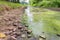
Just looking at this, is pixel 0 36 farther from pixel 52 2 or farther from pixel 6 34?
pixel 52 2

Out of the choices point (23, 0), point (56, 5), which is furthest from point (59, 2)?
point (23, 0)

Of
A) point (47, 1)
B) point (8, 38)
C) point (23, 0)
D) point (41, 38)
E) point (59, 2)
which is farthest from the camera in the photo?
point (23, 0)

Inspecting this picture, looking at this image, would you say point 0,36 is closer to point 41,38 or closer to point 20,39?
point 20,39

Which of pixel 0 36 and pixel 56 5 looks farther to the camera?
pixel 56 5

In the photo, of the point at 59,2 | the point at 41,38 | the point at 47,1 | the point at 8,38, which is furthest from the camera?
the point at 47,1

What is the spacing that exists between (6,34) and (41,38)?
1.19 m

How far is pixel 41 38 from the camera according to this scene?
5.36 m

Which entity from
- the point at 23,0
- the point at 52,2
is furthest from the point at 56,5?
the point at 23,0

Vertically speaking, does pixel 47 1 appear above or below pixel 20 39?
below

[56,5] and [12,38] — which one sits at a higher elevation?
[12,38]

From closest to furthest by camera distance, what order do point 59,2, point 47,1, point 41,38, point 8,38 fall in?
point 8,38
point 41,38
point 59,2
point 47,1

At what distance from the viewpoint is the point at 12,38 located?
4852 millimetres

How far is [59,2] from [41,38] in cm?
2124

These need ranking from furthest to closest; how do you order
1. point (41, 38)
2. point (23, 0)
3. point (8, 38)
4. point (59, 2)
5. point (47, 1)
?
point (23, 0), point (47, 1), point (59, 2), point (41, 38), point (8, 38)
